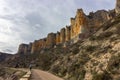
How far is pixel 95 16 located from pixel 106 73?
85415 millimetres

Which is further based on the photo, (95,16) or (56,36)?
(56,36)

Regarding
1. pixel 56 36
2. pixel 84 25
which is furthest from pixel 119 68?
pixel 56 36

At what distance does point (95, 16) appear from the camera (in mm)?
106188

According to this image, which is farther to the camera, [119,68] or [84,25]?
[84,25]

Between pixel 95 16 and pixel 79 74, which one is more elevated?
pixel 95 16

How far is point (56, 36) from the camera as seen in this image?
164750mm

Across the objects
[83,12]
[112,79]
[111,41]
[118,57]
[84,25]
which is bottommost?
[112,79]

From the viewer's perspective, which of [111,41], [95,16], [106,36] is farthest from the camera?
[95,16]

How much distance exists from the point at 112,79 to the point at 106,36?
16793 millimetres

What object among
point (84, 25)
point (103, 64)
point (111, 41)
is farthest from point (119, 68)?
point (84, 25)

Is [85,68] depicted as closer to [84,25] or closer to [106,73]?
[106,73]

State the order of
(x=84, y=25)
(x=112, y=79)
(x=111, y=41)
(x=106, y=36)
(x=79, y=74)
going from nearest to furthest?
(x=112, y=79) → (x=79, y=74) → (x=111, y=41) → (x=106, y=36) → (x=84, y=25)

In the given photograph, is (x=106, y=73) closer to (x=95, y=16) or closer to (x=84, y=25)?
(x=84, y=25)

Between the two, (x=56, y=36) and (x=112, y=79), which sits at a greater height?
(x=56, y=36)
